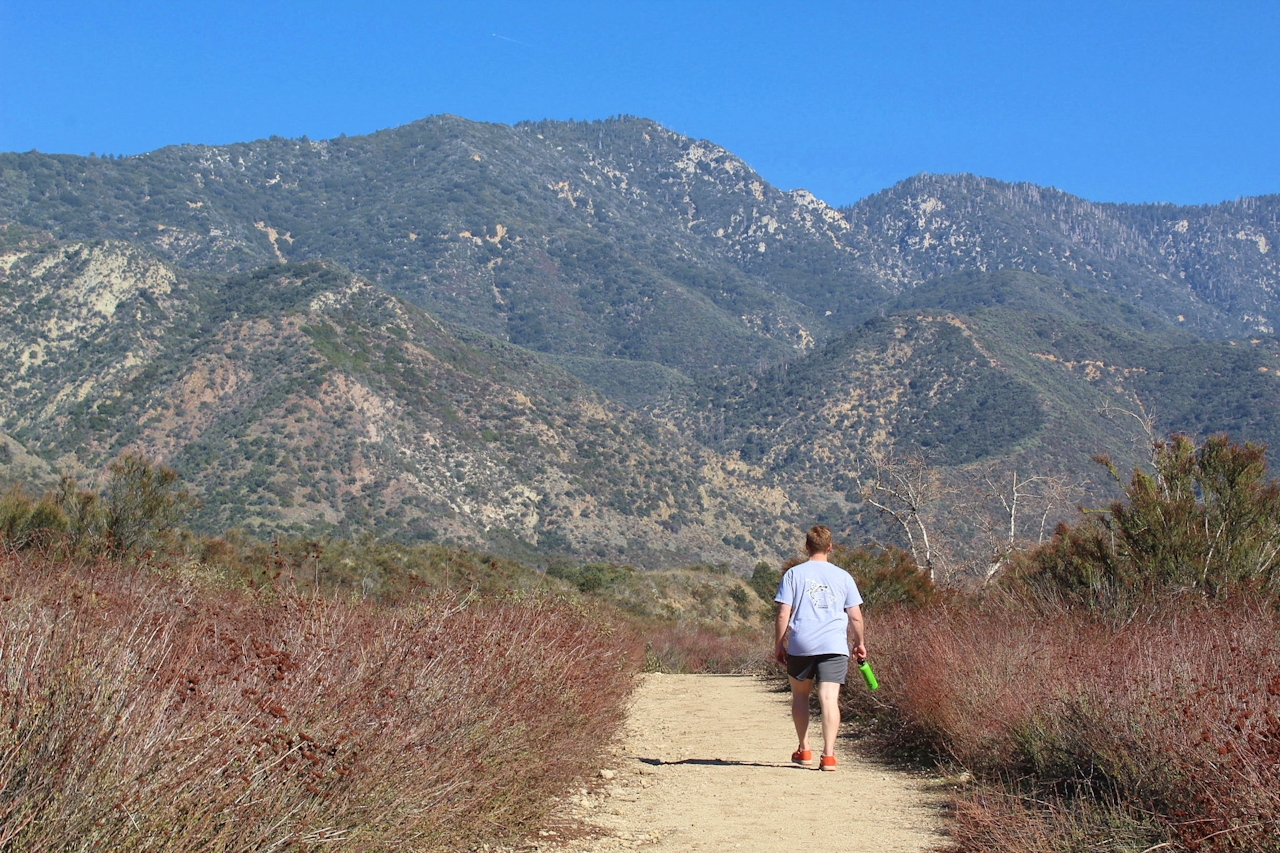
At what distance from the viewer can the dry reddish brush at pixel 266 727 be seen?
3123 mm

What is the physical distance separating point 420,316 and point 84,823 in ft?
238

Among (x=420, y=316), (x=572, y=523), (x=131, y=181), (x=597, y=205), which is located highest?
(x=597, y=205)

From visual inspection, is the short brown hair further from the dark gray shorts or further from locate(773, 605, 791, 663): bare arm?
the dark gray shorts

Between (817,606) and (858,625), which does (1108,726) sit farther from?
(817,606)

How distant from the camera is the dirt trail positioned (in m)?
5.41

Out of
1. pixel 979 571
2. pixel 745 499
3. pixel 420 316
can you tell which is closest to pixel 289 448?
pixel 420 316

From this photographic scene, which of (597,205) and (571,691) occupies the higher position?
(597,205)

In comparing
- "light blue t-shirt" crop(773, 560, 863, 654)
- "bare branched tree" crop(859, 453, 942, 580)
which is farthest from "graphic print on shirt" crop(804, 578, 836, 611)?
"bare branched tree" crop(859, 453, 942, 580)

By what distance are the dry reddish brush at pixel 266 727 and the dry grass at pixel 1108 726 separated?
95.4 inches

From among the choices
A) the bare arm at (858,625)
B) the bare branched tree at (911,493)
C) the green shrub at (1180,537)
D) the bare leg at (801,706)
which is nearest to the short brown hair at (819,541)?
the bare arm at (858,625)

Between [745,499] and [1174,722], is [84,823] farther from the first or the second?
[745,499]

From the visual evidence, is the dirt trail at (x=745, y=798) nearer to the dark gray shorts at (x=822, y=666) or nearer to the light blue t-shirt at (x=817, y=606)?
the dark gray shorts at (x=822, y=666)

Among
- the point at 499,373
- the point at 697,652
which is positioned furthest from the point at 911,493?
the point at 499,373

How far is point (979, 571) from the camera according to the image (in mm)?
22797
